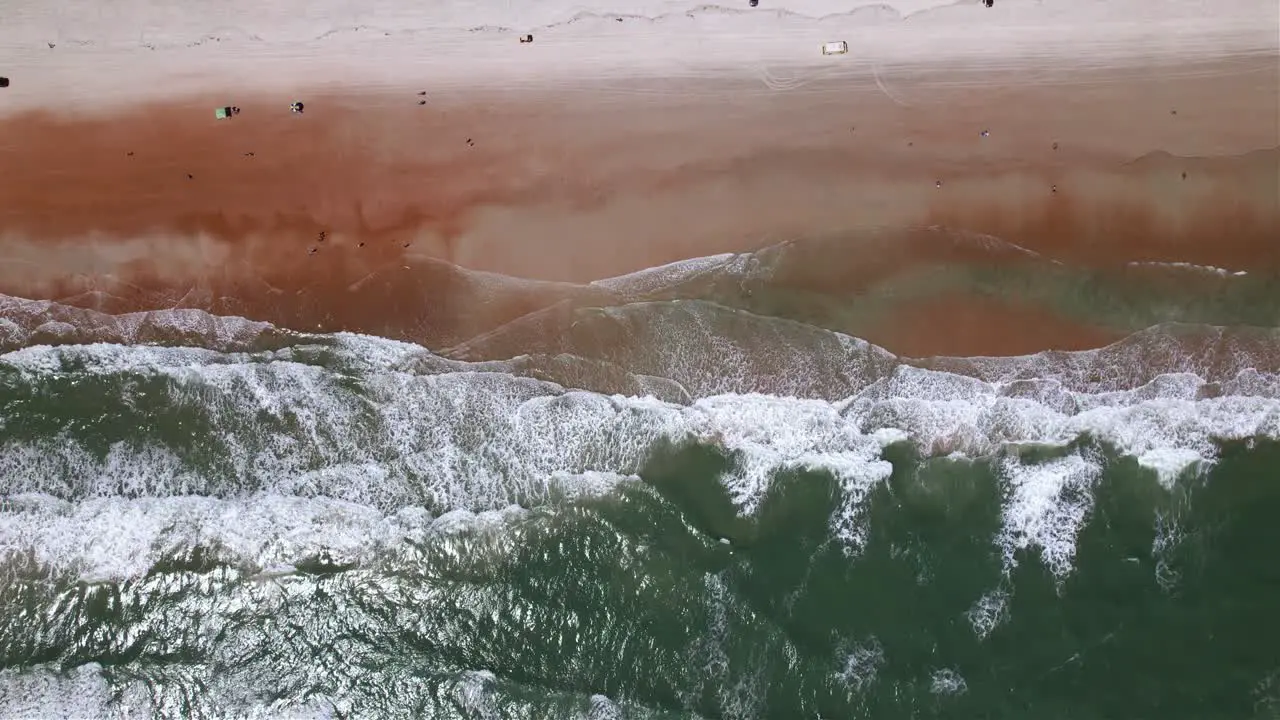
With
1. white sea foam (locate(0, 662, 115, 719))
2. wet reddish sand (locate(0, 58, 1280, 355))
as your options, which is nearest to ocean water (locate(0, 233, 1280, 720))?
white sea foam (locate(0, 662, 115, 719))

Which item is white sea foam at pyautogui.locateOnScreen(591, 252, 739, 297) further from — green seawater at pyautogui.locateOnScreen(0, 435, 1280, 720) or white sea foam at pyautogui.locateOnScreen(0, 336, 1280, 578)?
green seawater at pyautogui.locateOnScreen(0, 435, 1280, 720)

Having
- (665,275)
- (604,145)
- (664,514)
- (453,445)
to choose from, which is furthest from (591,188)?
(664,514)

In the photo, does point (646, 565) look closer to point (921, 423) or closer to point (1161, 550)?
point (921, 423)

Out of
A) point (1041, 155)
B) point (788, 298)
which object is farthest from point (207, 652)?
point (1041, 155)

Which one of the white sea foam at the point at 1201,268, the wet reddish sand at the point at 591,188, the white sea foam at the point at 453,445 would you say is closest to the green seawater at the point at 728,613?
the white sea foam at the point at 453,445

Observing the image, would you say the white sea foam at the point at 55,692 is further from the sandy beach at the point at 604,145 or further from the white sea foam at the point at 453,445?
the sandy beach at the point at 604,145

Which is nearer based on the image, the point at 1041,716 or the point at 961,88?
the point at 1041,716
